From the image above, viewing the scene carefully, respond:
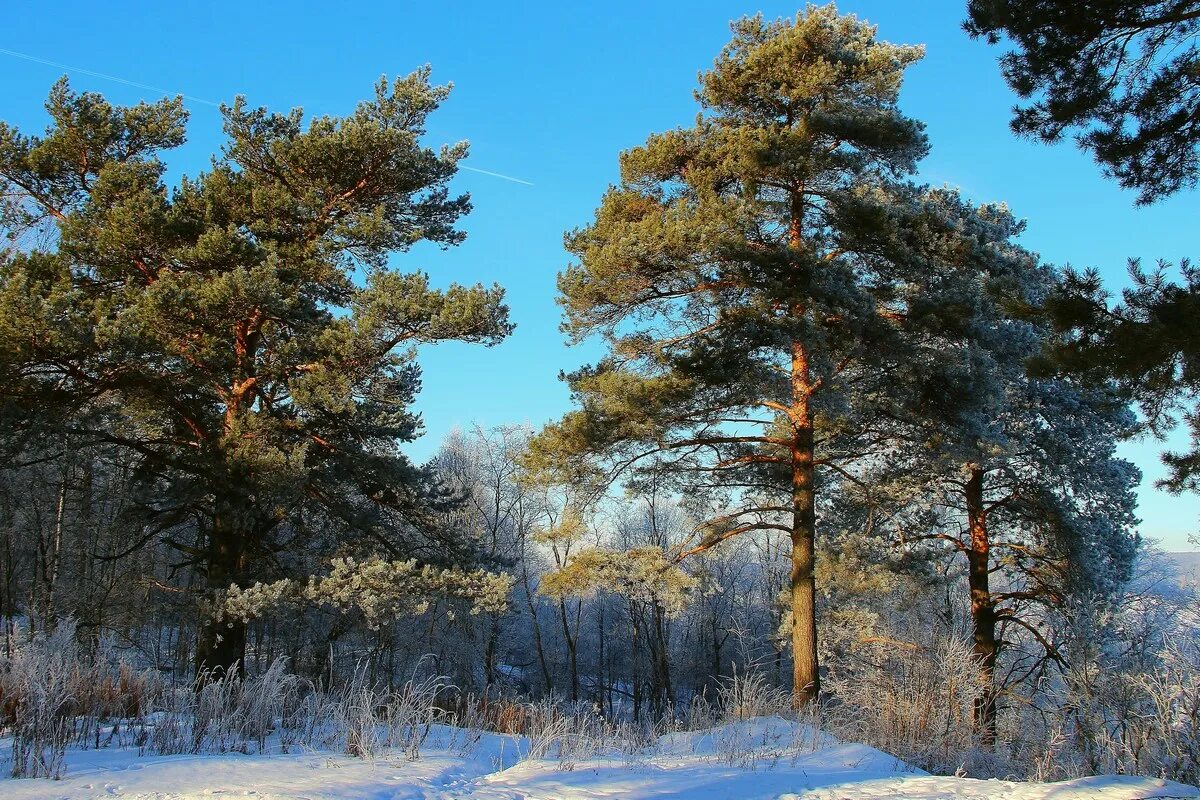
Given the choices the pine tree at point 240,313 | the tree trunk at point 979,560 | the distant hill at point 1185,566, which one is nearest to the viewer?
the pine tree at point 240,313

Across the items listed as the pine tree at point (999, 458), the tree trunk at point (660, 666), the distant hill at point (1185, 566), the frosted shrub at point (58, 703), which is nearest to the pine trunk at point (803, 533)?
the pine tree at point (999, 458)

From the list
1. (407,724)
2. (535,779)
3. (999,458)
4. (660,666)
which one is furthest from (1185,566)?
(535,779)

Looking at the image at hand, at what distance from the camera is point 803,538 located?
1189 centimetres

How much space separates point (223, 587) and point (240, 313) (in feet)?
13.0

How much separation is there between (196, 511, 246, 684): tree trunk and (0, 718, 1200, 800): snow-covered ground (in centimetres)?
628

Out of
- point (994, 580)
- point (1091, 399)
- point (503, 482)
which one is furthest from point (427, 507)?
point (503, 482)

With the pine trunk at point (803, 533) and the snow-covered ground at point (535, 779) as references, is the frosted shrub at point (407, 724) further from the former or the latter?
the pine trunk at point (803, 533)

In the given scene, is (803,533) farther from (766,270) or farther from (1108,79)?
(1108,79)

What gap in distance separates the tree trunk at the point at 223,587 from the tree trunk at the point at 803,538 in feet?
25.9

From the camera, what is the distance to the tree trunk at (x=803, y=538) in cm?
1155

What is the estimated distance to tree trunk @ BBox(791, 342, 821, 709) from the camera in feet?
37.9

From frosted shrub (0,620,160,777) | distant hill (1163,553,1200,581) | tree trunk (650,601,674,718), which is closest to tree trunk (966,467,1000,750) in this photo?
distant hill (1163,553,1200,581)

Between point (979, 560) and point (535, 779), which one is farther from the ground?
point (979, 560)

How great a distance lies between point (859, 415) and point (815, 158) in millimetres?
4017
